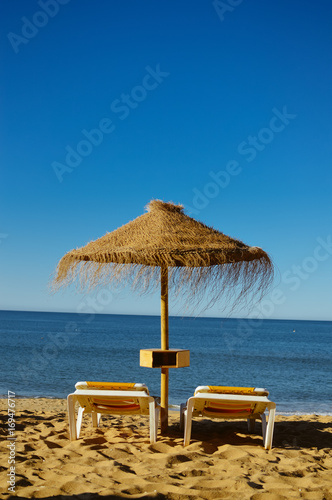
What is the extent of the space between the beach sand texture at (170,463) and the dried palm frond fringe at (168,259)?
151 cm

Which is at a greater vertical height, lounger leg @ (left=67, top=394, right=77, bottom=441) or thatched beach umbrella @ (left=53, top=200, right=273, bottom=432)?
thatched beach umbrella @ (left=53, top=200, right=273, bottom=432)

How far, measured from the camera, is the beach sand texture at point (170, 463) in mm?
3053

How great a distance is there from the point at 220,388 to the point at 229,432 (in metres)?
0.93

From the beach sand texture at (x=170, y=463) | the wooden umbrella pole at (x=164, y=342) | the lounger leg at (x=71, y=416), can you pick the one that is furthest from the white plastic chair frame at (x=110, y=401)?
the wooden umbrella pole at (x=164, y=342)

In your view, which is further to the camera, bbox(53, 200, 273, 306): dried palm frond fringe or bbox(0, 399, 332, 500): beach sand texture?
bbox(53, 200, 273, 306): dried palm frond fringe

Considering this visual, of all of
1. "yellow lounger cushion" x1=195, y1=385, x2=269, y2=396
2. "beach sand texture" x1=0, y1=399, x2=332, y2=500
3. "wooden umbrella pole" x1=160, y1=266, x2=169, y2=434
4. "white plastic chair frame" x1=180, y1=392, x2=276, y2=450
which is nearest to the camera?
"beach sand texture" x1=0, y1=399, x2=332, y2=500

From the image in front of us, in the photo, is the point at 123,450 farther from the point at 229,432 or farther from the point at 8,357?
the point at 8,357

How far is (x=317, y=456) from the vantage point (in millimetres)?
4059

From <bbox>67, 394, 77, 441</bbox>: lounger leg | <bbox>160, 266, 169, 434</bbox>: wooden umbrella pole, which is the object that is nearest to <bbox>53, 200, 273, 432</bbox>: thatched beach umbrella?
<bbox>160, 266, 169, 434</bbox>: wooden umbrella pole

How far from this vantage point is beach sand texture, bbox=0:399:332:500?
3.05 m

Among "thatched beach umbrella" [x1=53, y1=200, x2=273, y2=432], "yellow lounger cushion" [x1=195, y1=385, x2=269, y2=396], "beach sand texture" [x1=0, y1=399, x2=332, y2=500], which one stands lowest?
"beach sand texture" [x1=0, y1=399, x2=332, y2=500]

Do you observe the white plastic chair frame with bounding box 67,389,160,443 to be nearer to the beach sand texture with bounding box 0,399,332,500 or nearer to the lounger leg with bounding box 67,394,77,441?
the lounger leg with bounding box 67,394,77,441

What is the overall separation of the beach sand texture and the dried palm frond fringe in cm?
151

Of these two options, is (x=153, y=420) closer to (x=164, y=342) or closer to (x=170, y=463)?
(x=170, y=463)
